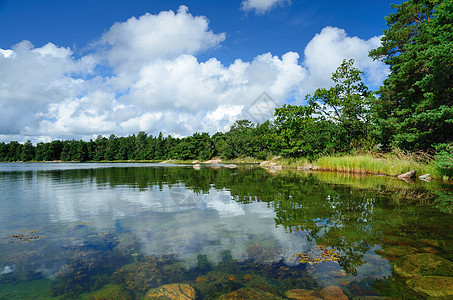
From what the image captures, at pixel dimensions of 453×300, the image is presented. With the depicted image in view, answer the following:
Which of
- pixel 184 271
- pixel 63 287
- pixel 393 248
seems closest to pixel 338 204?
pixel 393 248

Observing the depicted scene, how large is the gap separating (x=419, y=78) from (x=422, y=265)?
21.9 meters

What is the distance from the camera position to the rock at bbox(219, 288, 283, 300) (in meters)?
3.31

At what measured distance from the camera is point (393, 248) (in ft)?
16.0

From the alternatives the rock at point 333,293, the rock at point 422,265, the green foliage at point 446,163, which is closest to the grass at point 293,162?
the green foliage at point 446,163

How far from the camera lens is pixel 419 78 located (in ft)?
65.0

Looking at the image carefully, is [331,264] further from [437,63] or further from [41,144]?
[41,144]

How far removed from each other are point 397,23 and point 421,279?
28.7m

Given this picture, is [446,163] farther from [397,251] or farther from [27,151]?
[27,151]

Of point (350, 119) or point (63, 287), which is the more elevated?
point (350, 119)

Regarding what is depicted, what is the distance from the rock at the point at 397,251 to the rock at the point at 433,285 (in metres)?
0.95

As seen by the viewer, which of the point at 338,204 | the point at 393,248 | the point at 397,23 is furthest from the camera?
the point at 397,23

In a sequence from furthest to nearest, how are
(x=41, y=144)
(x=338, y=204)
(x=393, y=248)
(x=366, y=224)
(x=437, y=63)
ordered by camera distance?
(x=41, y=144), (x=437, y=63), (x=338, y=204), (x=366, y=224), (x=393, y=248)

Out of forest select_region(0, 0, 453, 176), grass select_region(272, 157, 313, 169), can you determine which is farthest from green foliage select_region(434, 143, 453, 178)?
grass select_region(272, 157, 313, 169)

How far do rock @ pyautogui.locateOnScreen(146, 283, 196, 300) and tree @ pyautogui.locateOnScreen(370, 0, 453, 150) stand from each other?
19.2 metres
